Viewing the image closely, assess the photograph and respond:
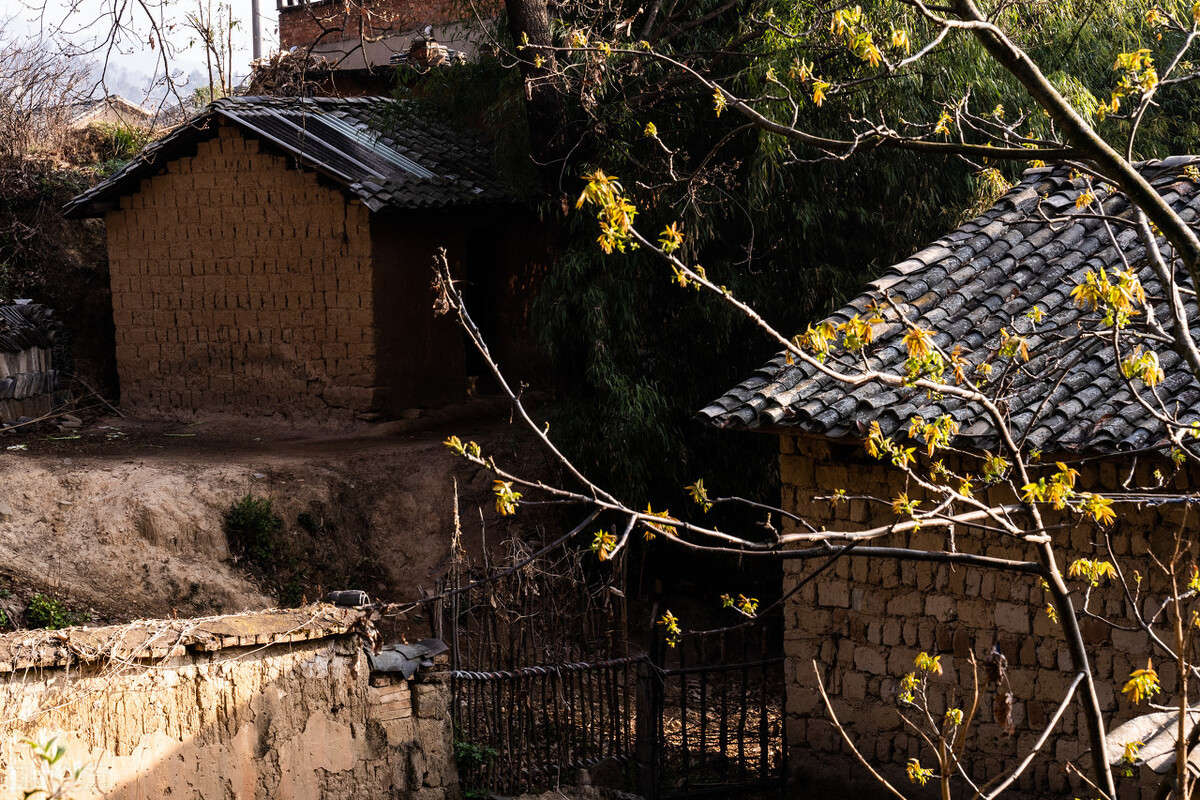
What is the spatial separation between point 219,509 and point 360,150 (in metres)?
4.47

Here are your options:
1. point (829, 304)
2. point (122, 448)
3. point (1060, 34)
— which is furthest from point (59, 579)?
point (1060, 34)

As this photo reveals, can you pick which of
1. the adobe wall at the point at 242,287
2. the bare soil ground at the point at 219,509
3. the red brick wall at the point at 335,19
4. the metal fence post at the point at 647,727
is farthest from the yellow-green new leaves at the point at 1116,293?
the red brick wall at the point at 335,19

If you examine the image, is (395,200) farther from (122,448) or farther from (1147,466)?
(1147,466)

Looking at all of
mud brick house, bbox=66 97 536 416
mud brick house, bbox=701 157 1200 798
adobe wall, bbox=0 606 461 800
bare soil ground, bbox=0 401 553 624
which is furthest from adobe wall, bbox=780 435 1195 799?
mud brick house, bbox=66 97 536 416

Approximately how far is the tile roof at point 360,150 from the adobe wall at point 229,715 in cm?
607

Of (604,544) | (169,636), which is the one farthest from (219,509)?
(604,544)

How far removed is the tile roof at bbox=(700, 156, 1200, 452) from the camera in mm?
6055

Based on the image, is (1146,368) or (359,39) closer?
(1146,368)

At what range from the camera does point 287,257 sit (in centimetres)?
1229

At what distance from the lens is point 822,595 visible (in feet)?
24.6

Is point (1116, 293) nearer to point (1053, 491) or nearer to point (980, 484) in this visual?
point (1053, 491)

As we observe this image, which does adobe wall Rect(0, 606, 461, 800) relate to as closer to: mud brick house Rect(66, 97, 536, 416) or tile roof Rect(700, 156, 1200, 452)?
tile roof Rect(700, 156, 1200, 452)

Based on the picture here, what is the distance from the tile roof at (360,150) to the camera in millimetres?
11875

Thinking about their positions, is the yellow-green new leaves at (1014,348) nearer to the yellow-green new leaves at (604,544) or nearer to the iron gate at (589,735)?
the yellow-green new leaves at (604,544)
